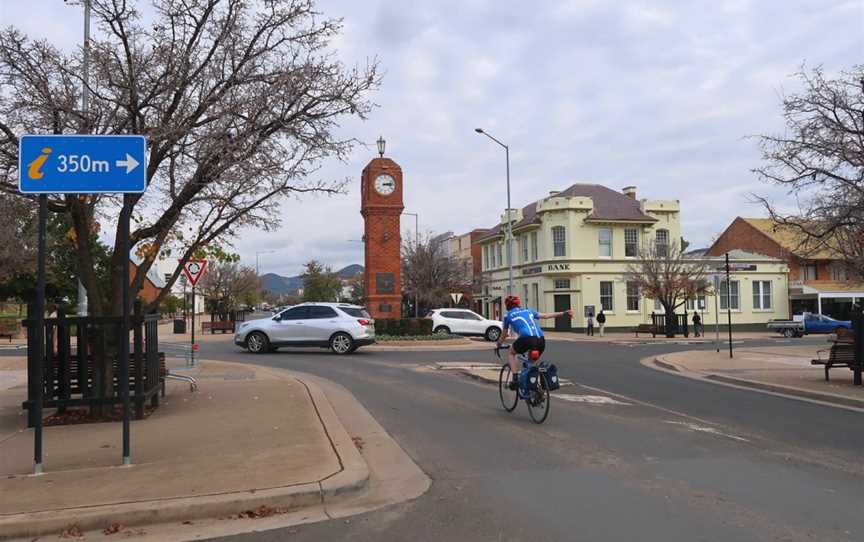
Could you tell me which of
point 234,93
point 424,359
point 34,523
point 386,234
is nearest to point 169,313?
point 386,234

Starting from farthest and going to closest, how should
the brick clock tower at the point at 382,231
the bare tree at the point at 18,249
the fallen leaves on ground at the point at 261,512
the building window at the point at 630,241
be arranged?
the building window at the point at 630,241
the brick clock tower at the point at 382,231
the bare tree at the point at 18,249
the fallen leaves on ground at the point at 261,512

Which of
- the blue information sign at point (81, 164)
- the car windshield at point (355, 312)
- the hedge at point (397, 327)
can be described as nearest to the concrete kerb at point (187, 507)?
the blue information sign at point (81, 164)

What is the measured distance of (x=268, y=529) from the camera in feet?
17.6

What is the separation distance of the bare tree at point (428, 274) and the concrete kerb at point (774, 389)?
32.1 metres

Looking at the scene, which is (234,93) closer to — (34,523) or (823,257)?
(34,523)

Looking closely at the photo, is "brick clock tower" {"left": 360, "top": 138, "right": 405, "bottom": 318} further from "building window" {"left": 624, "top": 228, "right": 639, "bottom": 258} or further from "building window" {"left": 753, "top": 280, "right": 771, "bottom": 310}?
"building window" {"left": 753, "top": 280, "right": 771, "bottom": 310}

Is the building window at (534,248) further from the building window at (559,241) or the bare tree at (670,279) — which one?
the bare tree at (670,279)

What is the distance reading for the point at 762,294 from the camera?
50.1 meters

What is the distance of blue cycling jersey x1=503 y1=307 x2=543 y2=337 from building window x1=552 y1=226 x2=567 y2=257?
36.9 meters

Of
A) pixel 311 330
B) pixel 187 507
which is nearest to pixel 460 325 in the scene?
pixel 311 330

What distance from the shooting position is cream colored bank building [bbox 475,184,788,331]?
46.2m

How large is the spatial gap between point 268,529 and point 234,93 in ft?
22.8

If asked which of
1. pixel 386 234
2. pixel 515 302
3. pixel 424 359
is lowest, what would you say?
pixel 424 359

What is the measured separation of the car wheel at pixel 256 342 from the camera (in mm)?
23391
